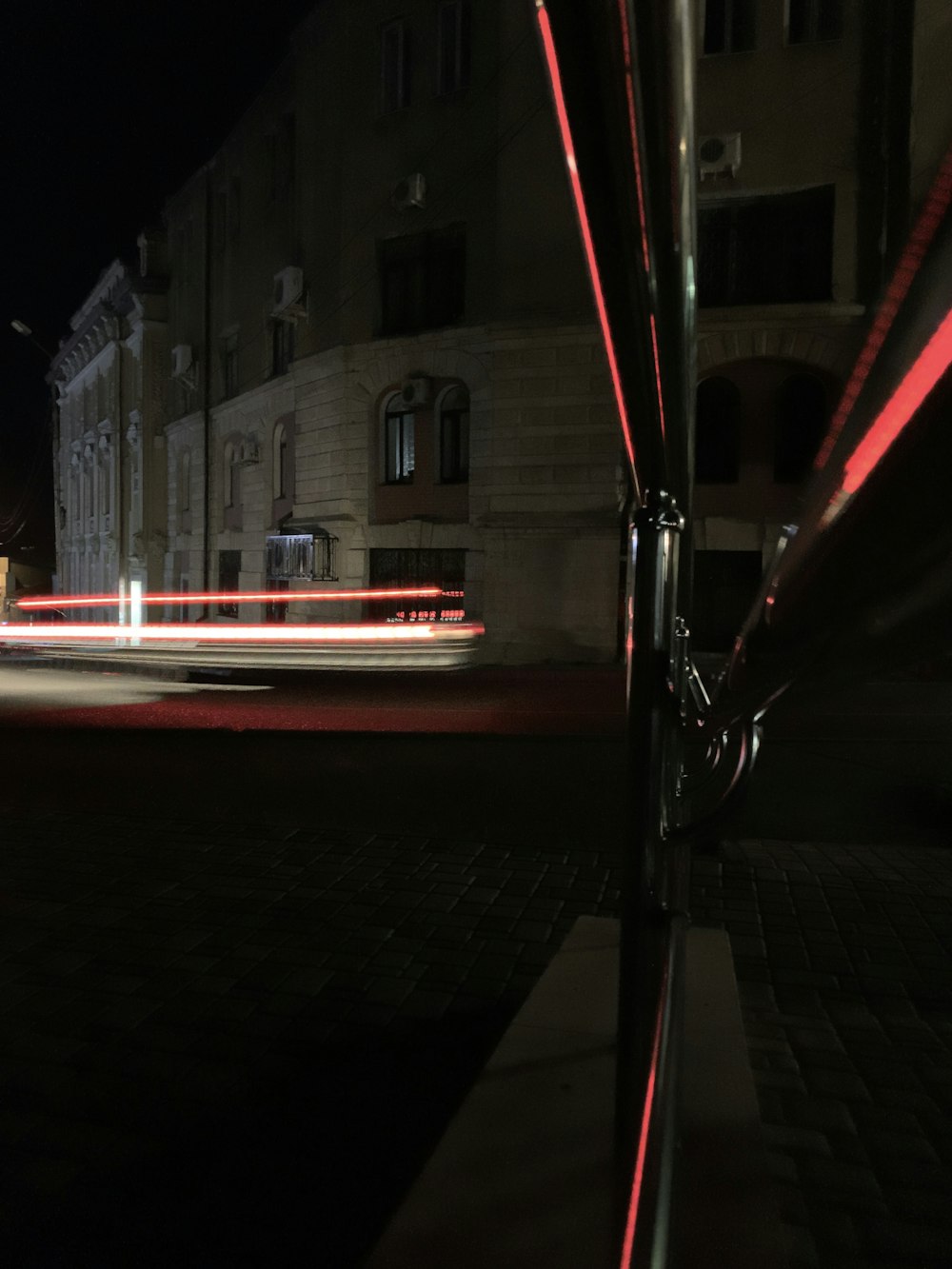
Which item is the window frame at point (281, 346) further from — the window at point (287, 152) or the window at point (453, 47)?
the window at point (453, 47)

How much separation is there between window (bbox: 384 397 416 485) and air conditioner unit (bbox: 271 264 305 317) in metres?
3.85

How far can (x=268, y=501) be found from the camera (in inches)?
1088

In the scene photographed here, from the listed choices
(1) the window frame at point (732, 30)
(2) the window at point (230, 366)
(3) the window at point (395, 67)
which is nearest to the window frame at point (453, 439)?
(3) the window at point (395, 67)

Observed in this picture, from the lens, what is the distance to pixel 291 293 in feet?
79.5

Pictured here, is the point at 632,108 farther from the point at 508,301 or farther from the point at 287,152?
the point at 287,152

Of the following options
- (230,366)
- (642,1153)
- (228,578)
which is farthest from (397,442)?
(642,1153)

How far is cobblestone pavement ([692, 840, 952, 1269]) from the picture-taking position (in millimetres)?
2727

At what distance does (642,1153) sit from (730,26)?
815 inches

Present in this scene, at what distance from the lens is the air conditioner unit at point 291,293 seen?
24172 mm

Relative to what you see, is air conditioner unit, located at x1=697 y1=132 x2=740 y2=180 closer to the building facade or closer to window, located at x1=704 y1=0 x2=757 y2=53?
the building facade

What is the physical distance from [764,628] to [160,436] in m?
37.5

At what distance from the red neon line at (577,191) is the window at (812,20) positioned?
20163mm

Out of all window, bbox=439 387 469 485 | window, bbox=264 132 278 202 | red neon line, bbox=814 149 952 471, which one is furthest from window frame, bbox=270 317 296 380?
red neon line, bbox=814 149 952 471

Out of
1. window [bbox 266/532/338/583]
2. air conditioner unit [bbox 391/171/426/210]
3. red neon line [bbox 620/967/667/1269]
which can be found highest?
air conditioner unit [bbox 391/171/426/210]
